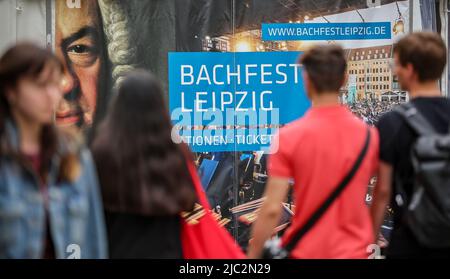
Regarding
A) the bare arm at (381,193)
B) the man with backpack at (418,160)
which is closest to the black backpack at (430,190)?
the man with backpack at (418,160)

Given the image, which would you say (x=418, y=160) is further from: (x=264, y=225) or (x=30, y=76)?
(x=30, y=76)

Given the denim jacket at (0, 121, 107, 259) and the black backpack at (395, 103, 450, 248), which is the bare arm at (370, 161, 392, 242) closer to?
the black backpack at (395, 103, 450, 248)

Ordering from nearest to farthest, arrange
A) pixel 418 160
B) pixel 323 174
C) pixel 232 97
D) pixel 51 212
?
pixel 51 212 < pixel 323 174 < pixel 418 160 < pixel 232 97

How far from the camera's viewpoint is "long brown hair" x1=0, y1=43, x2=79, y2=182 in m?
2.53

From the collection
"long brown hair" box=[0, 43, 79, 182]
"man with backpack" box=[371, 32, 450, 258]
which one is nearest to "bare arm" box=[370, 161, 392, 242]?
"man with backpack" box=[371, 32, 450, 258]

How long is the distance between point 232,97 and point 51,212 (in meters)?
3.80

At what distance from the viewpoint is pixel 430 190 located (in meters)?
3.09

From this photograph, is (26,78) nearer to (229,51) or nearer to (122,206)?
(122,206)

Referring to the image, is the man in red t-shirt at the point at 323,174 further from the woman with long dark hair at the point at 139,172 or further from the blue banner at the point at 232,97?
the blue banner at the point at 232,97

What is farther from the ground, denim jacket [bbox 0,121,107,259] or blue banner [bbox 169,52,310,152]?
blue banner [bbox 169,52,310,152]

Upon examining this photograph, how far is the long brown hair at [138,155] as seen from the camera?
273cm

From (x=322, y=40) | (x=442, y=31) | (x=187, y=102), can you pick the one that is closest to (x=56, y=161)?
(x=187, y=102)

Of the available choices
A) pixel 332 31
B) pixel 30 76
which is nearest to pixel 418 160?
pixel 30 76

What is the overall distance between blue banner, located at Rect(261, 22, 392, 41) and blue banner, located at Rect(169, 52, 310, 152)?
0.24m
